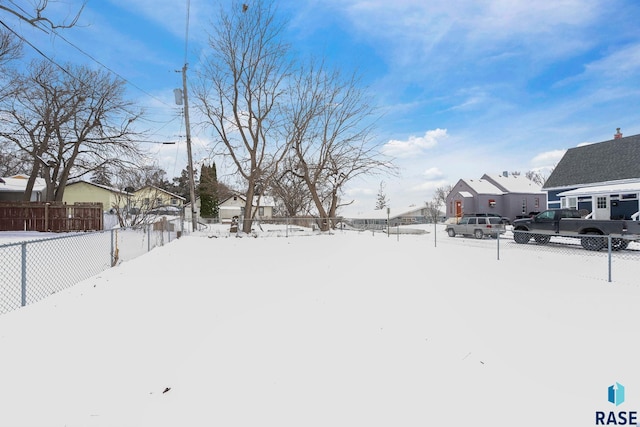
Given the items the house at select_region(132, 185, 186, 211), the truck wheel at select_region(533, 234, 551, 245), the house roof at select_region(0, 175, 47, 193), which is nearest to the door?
the truck wheel at select_region(533, 234, 551, 245)

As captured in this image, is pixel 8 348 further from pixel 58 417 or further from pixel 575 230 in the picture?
pixel 575 230

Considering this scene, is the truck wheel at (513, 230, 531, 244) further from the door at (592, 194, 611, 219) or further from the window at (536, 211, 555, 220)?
the door at (592, 194, 611, 219)

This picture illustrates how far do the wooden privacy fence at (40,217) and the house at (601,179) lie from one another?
33.1 metres

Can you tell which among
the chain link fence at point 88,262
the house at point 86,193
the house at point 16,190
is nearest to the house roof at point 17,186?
the house at point 16,190

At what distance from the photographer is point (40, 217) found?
67.7ft

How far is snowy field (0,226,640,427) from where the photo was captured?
9.00ft

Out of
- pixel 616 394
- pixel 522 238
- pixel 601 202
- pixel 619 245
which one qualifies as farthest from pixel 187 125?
pixel 601 202

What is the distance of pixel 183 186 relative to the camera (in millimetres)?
82938

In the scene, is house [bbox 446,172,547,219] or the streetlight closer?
the streetlight

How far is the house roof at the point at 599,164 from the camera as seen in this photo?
79.2ft

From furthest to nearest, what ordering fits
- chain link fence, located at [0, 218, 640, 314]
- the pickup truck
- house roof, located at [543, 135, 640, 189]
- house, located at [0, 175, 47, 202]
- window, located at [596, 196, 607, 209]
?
house, located at [0, 175, 47, 202] → house roof, located at [543, 135, 640, 189] → window, located at [596, 196, 607, 209] → the pickup truck → chain link fence, located at [0, 218, 640, 314]

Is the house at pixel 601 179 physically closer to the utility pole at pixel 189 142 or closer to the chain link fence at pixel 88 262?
the chain link fence at pixel 88 262

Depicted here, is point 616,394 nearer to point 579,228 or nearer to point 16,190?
point 579,228

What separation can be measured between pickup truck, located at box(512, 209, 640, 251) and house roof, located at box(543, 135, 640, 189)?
39.0 ft
